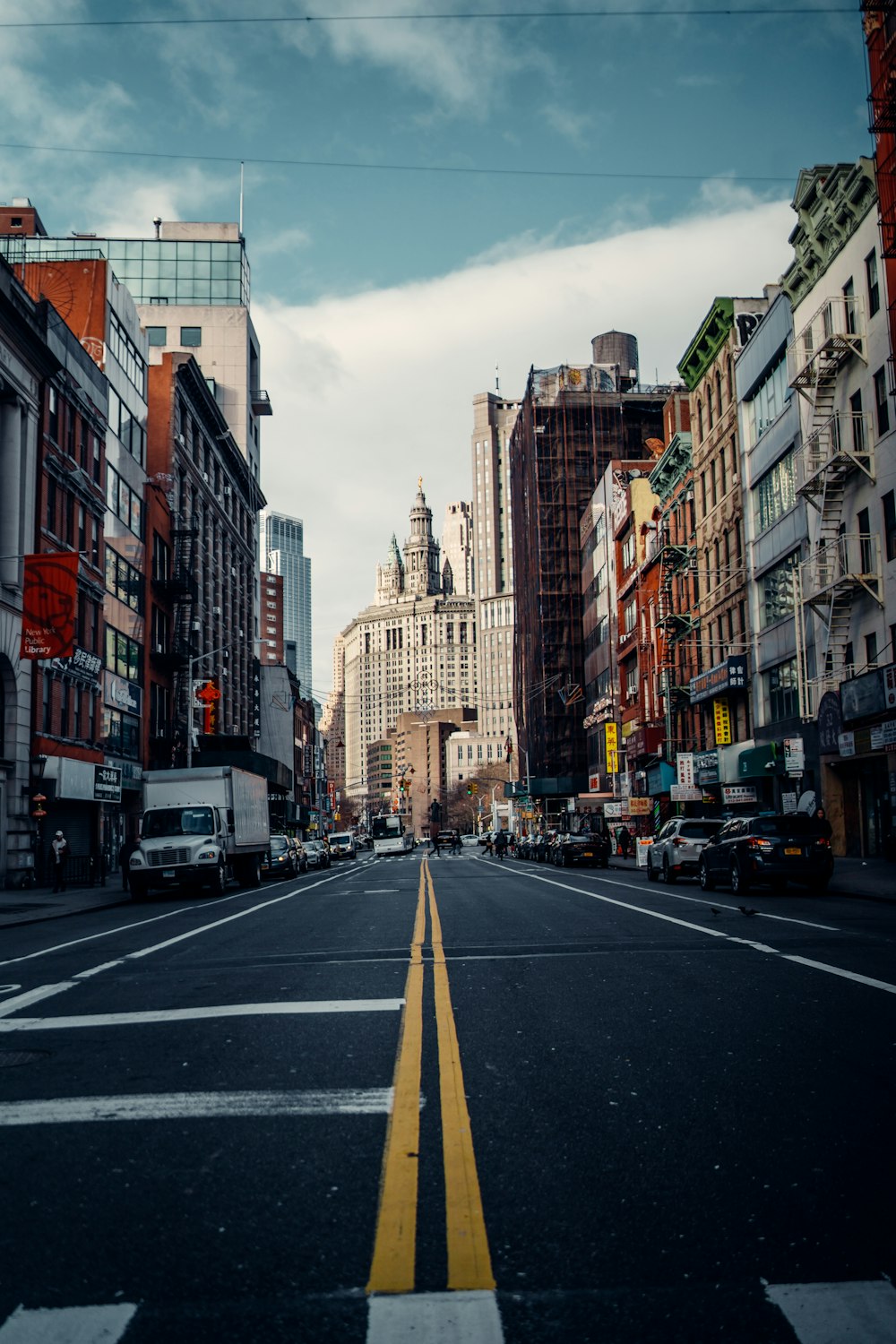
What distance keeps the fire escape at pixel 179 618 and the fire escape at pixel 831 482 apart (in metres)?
31.0

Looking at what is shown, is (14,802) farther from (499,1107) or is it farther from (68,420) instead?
(499,1107)

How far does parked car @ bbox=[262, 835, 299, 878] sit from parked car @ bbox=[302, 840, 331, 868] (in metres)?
7.87

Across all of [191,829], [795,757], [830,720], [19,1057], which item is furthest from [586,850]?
[19,1057]

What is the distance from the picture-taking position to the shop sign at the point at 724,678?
45.9 m

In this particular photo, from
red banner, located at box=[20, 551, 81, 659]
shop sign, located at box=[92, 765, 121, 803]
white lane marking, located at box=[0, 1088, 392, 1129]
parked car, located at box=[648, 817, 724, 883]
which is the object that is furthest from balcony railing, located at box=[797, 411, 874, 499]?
white lane marking, located at box=[0, 1088, 392, 1129]

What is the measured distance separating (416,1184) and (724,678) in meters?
43.4

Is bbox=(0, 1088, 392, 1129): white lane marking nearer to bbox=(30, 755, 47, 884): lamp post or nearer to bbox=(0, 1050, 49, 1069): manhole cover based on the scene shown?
bbox=(0, 1050, 49, 1069): manhole cover

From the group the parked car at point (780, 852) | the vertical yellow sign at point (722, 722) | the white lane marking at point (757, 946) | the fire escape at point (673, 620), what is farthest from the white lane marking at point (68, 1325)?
the fire escape at point (673, 620)

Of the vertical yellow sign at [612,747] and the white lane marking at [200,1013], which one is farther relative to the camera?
the vertical yellow sign at [612,747]

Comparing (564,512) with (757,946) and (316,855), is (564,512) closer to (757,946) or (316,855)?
(316,855)

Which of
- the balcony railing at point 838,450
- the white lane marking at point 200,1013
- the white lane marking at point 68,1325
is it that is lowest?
the white lane marking at point 68,1325

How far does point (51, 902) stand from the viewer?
29.3m

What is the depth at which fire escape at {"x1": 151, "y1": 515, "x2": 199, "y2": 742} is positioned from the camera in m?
57.6

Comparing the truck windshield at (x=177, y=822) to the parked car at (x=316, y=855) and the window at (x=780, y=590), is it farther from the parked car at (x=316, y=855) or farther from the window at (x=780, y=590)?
the parked car at (x=316, y=855)
